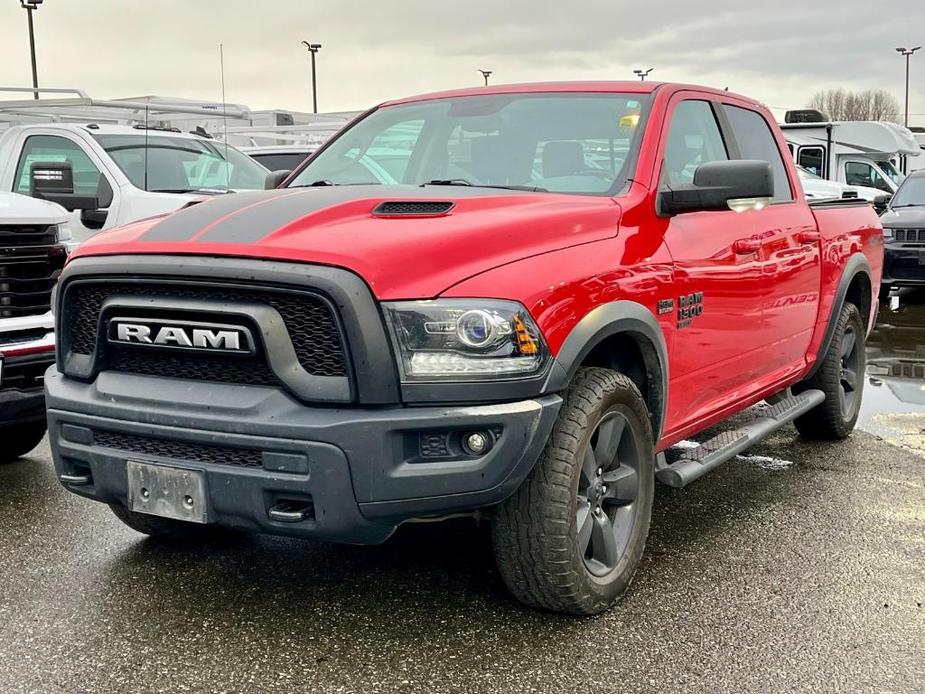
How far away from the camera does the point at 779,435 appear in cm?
618

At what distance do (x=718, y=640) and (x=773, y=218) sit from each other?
224cm

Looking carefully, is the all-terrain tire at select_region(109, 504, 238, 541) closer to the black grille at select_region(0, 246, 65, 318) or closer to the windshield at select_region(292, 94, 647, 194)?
the black grille at select_region(0, 246, 65, 318)

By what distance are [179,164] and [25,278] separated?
399 cm

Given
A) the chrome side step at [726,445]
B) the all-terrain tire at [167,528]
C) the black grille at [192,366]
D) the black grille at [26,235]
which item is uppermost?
the black grille at [26,235]

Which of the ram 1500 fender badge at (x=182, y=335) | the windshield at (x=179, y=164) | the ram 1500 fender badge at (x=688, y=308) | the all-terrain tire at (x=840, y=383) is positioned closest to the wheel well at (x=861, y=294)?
the all-terrain tire at (x=840, y=383)

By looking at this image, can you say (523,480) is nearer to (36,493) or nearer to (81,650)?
(81,650)

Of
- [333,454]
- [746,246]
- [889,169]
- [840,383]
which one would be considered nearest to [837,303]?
[840,383]

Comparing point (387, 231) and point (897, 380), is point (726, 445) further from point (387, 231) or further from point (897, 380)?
point (897, 380)

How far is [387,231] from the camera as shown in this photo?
3.15m

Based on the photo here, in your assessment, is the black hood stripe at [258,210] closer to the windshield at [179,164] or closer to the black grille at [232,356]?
the black grille at [232,356]

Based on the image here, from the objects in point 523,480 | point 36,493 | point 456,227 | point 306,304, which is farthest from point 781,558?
point 36,493

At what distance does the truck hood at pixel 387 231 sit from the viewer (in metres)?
2.98

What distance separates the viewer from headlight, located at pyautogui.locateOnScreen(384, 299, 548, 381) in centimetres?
293

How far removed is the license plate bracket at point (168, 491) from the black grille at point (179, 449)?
5cm
